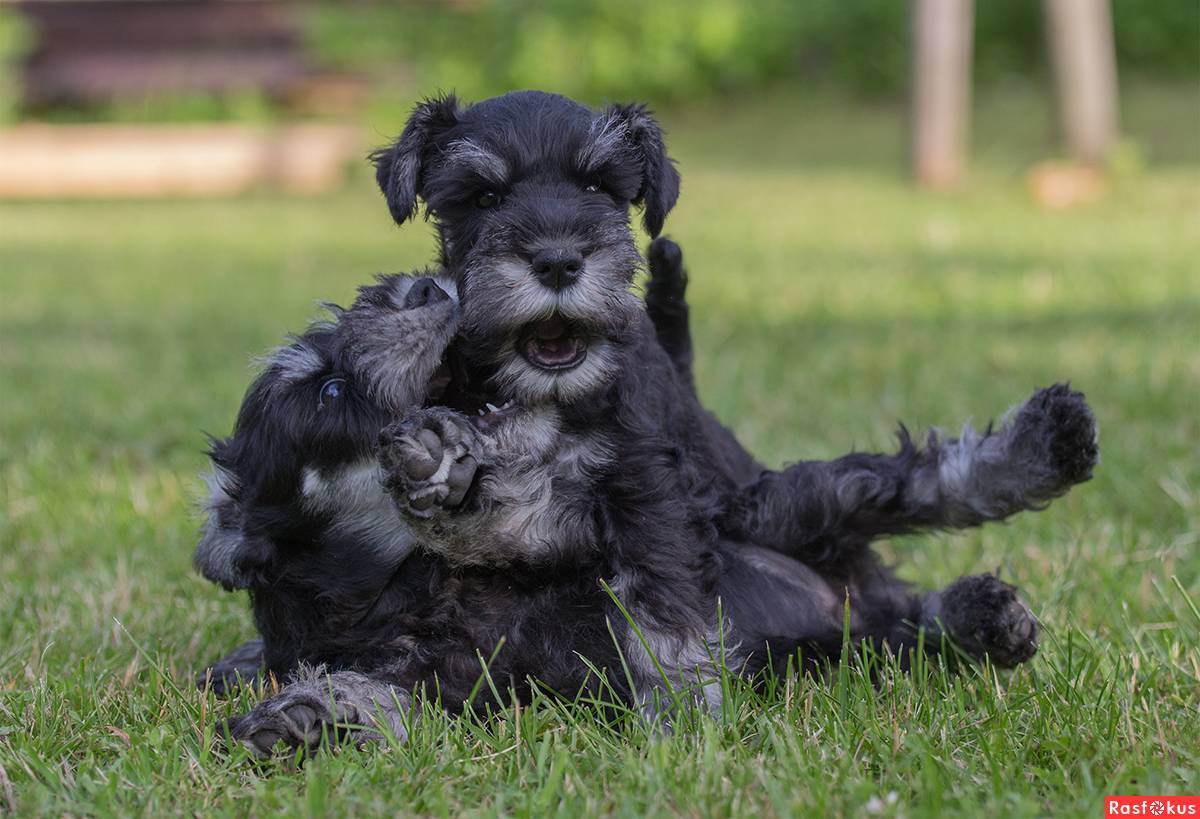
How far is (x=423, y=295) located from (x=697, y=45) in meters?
18.0

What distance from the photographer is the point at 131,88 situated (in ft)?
61.8

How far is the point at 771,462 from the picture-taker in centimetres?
487

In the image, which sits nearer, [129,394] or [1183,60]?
[129,394]

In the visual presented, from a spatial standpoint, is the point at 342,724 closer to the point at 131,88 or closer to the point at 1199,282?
the point at 1199,282

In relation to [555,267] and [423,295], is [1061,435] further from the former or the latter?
[423,295]

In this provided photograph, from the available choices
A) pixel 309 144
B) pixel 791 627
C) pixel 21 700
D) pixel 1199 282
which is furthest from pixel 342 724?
pixel 309 144

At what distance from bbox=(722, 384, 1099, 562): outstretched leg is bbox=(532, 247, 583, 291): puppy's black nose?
2.80ft

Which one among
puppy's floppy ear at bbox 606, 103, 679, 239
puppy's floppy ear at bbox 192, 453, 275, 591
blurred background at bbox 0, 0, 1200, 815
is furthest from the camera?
blurred background at bbox 0, 0, 1200, 815

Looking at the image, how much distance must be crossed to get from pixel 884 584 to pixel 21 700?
2.00 m

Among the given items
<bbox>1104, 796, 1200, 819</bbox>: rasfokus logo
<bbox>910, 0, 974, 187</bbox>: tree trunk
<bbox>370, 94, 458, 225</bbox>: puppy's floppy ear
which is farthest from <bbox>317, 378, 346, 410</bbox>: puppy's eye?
<bbox>910, 0, 974, 187</bbox>: tree trunk

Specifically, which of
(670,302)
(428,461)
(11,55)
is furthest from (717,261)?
(11,55)

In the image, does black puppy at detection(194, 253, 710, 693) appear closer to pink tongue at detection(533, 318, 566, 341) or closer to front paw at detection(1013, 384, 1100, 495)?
pink tongue at detection(533, 318, 566, 341)

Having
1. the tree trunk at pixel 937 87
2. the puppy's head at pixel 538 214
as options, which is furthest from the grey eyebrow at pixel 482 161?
the tree trunk at pixel 937 87

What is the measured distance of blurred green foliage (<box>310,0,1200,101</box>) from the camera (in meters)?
19.4
